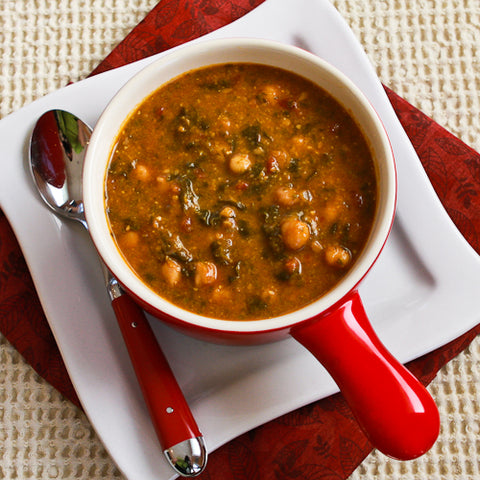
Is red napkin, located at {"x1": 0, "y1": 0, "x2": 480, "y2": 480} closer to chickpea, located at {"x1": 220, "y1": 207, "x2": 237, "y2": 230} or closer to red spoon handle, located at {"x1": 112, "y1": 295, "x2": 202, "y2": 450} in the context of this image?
red spoon handle, located at {"x1": 112, "y1": 295, "x2": 202, "y2": 450}

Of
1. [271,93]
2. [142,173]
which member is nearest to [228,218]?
[142,173]

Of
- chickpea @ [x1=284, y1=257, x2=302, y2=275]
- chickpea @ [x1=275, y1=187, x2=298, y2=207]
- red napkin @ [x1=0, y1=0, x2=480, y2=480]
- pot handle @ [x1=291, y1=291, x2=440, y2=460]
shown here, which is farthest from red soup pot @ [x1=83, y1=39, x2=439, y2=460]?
red napkin @ [x1=0, y1=0, x2=480, y2=480]

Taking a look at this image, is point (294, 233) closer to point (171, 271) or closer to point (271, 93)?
point (171, 271)

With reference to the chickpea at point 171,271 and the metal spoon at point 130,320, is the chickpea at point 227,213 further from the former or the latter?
the metal spoon at point 130,320

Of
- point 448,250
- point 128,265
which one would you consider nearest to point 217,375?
point 128,265

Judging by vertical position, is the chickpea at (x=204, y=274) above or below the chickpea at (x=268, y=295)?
above

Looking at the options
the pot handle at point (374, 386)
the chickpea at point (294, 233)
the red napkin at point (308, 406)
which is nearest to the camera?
the pot handle at point (374, 386)

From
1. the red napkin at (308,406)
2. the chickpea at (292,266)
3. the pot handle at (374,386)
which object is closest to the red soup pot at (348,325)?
the pot handle at (374,386)
